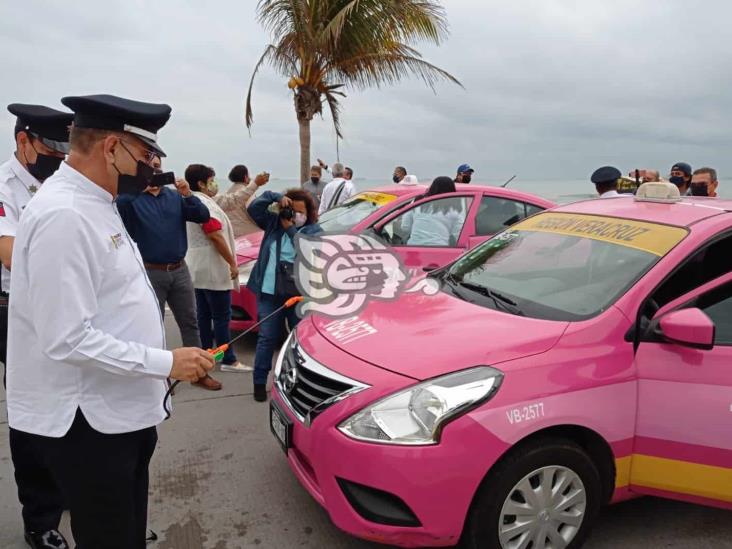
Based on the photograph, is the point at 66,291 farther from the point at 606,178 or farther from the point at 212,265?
the point at 606,178

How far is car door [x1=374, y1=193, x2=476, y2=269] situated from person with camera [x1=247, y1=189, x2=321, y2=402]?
1.25 metres

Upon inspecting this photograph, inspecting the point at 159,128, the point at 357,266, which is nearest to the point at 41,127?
the point at 159,128

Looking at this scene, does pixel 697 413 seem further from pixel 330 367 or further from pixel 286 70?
pixel 286 70

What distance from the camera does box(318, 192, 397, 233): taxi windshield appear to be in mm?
5574

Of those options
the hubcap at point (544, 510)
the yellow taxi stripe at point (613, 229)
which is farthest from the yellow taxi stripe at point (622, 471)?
the yellow taxi stripe at point (613, 229)

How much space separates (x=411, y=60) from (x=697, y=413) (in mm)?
9425

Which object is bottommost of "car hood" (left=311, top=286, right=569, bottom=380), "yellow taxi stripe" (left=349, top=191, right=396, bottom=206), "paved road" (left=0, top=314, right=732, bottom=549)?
"paved road" (left=0, top=314, right=732, bottom=549)

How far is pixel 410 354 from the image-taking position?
2.40 m

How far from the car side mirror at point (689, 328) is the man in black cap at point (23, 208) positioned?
2691 mm

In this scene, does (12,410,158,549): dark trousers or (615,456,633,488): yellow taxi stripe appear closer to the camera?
(12,410,158,549): dark trousers

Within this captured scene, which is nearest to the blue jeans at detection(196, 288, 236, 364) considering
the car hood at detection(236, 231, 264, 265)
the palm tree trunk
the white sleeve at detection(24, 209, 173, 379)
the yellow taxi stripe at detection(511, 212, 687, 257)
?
the car hood at detection(236, 231, 264, 265)

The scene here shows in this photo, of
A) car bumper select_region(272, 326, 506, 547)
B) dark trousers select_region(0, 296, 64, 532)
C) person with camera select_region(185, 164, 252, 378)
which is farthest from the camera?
person with camera select_region(185, 164, 252, 378)

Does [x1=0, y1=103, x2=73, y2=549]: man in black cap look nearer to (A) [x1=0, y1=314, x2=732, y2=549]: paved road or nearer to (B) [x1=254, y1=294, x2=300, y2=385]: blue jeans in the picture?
(A) [x1=0, y1=314, x2=732, y2=549]: paved road

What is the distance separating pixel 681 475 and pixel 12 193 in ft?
10.5
